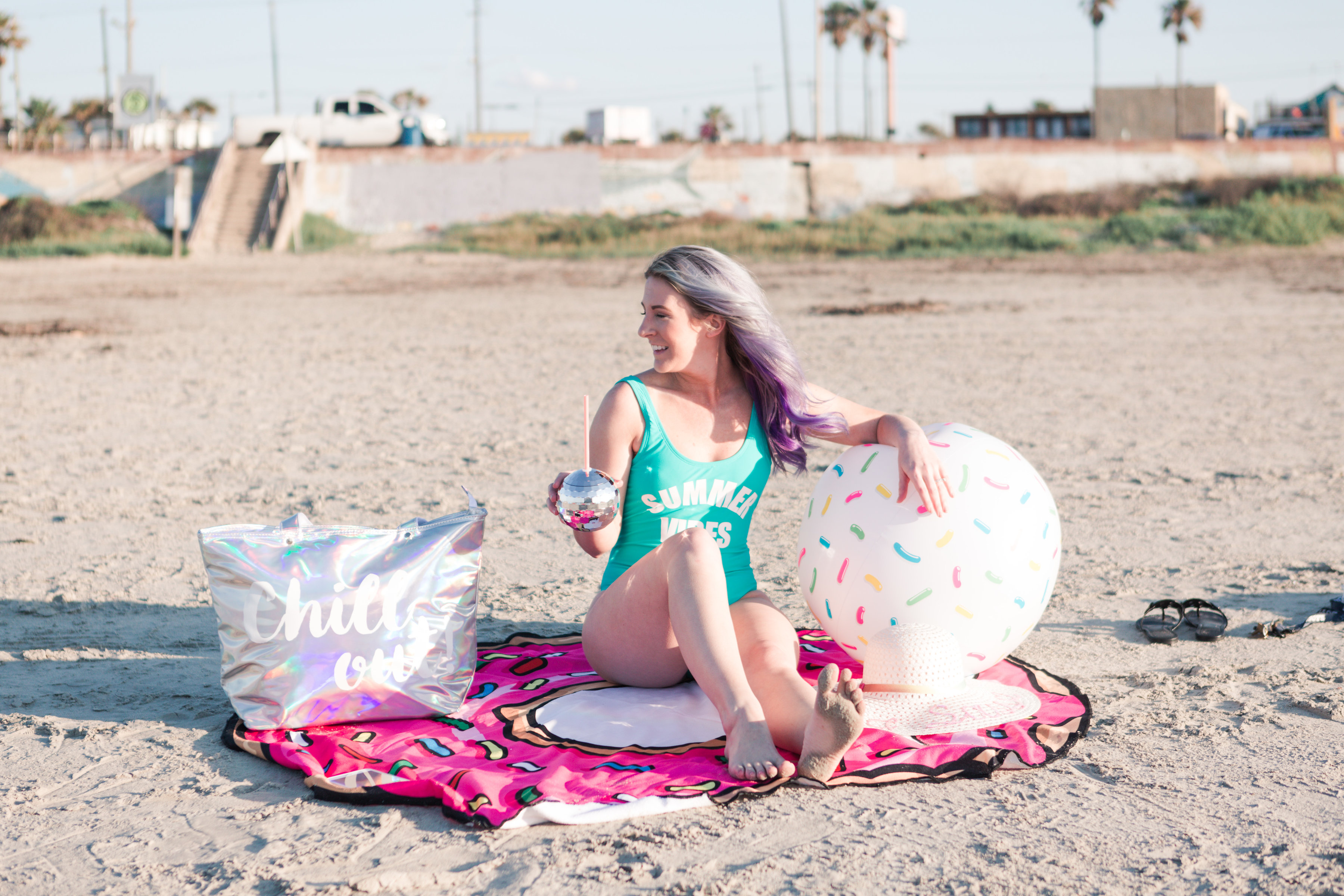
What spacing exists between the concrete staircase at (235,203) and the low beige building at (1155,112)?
3450 centimetres

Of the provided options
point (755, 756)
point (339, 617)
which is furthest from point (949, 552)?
point (339, 617)

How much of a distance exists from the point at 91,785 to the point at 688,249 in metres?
2.26

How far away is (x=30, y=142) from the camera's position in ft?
137

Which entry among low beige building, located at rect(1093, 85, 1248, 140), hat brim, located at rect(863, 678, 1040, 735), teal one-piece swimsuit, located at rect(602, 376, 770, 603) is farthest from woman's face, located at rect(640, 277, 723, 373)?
low beige building, located at rect(1093, 85, 1248, 140)

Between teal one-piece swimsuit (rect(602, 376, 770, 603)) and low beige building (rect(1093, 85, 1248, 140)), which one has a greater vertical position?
low beige building (rect(1093, 85, 1248, 140))

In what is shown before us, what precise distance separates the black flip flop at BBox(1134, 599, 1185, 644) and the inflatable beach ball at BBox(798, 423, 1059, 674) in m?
0.84

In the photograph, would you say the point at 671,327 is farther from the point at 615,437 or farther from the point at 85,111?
the point at 85,111

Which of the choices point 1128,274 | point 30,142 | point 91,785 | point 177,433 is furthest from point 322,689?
point 30,142

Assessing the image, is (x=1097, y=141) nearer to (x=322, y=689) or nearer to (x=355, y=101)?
(x=355, y=101)

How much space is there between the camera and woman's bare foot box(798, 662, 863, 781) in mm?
2924

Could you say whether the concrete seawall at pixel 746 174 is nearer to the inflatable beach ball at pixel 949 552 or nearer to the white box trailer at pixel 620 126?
the white box trailer at pixel 620 126

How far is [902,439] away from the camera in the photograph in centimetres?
355

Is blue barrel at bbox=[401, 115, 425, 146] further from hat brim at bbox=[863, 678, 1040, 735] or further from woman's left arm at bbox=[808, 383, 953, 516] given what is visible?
hat brim at bbox=[863, 678, 1040, 735]

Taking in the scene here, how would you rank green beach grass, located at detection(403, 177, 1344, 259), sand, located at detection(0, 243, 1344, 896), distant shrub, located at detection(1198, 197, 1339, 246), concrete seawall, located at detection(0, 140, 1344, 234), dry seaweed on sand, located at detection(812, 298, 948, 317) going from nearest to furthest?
sand, located at detection(0, 243, 1344, 896) < dry seaweed on sand, located at detection(812, 298, 948, 317) < distant shrub, located at detection(1198, 197, 1339, 246) < green beach grass, located at detection(403, 177, 1344, 259) < concrete seawall, located at detection(0, 140, 1344, 234)
